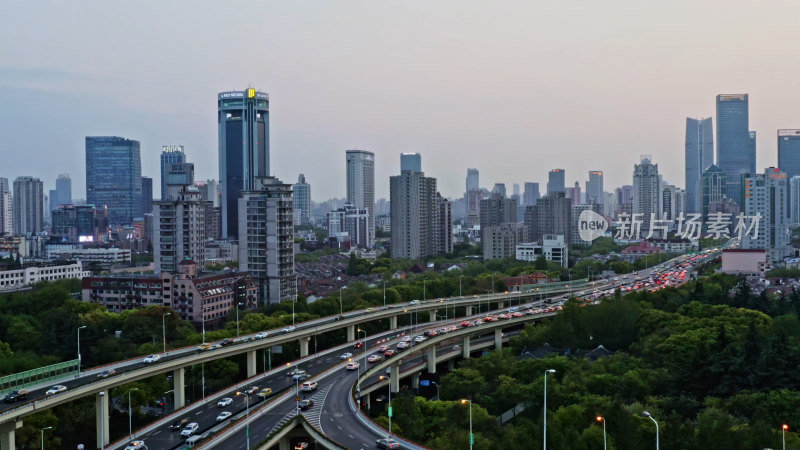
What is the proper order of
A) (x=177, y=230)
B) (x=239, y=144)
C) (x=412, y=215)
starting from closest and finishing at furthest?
(x=177, y=230), (x=412, y=215), (x=239, y=144)

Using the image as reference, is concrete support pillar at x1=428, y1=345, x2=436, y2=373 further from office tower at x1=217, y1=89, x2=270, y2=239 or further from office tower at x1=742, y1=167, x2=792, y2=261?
office tower at x1=217, y1=89, x2=270, y2=239

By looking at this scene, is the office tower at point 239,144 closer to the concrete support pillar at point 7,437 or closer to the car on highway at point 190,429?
the car on highway at point 190,429

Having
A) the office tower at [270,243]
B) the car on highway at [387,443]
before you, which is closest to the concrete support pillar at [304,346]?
Answer: the car on highway at [387,443]

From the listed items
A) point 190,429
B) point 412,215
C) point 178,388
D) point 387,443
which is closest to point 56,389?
point 190,429

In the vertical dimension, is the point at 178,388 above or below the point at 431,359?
above

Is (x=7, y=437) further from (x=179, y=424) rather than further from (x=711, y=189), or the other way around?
(x=711, y=189)

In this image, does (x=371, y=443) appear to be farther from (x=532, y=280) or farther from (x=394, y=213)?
(x=394, y=213)
